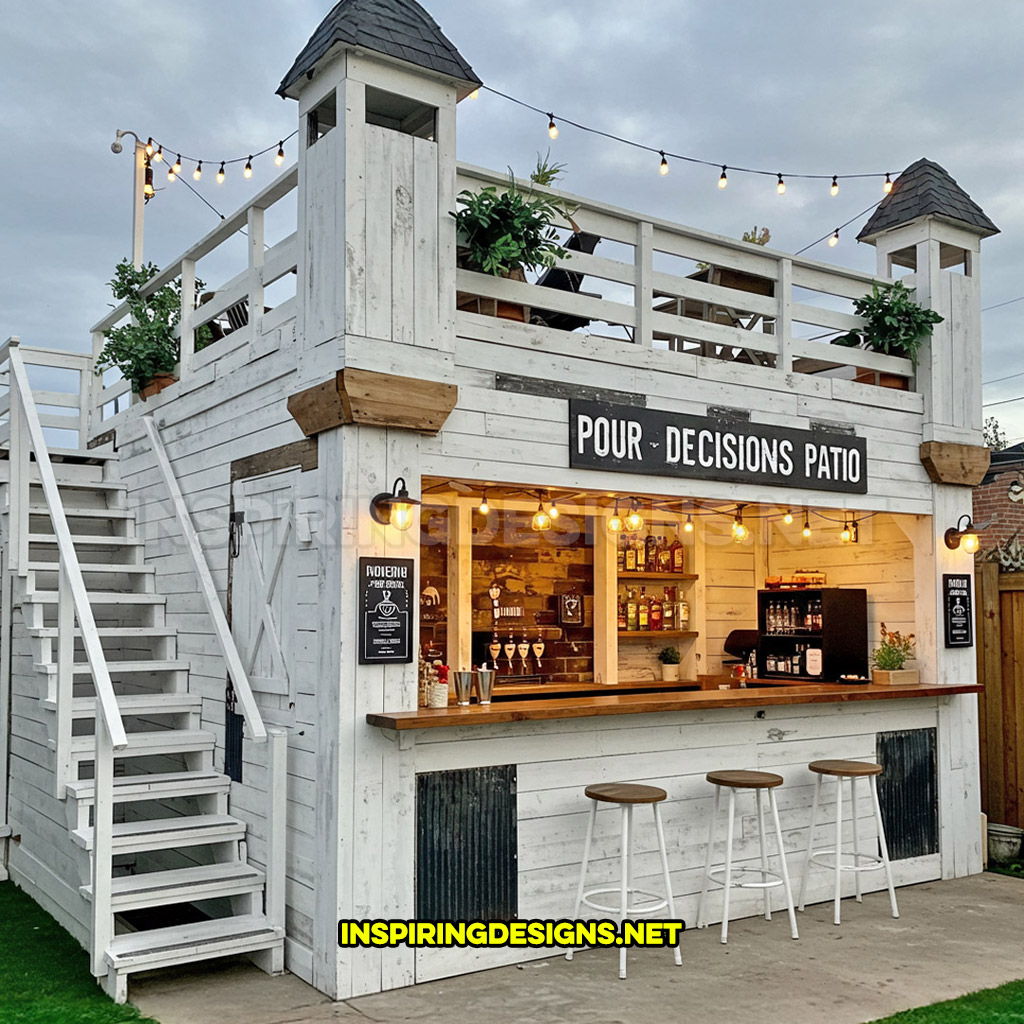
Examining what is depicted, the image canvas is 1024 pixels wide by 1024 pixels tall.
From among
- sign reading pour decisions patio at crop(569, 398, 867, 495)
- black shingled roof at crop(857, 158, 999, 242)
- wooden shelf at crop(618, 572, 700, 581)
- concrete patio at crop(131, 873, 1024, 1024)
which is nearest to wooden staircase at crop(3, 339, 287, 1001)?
concrete patio at crop(131, 873, 1024, 1024)

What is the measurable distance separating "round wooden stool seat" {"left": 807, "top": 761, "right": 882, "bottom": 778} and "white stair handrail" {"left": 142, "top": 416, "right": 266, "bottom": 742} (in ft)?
10.1

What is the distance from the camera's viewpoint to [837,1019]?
4332mm

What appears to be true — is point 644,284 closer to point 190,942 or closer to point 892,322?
point 892,322

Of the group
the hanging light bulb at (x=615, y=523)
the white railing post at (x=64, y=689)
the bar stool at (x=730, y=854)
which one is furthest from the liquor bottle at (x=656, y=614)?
the white railing post at (x=64, y=689)

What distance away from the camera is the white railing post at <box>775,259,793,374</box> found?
650cm

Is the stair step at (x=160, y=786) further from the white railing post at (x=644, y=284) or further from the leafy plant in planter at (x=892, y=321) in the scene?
the leafy plant in planter at (x=892, y=321)

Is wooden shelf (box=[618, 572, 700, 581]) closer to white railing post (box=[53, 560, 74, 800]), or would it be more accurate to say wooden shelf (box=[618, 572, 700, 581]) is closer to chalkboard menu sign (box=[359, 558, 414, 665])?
chalkboard menu sign (box=[359, 558, 414, 665])

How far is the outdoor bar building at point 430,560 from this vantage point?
4781 millimetres

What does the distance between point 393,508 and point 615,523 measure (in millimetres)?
3604

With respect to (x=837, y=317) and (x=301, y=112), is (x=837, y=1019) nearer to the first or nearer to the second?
(x=837, y=317)

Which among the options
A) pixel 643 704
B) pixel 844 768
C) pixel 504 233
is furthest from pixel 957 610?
pixel 504 233

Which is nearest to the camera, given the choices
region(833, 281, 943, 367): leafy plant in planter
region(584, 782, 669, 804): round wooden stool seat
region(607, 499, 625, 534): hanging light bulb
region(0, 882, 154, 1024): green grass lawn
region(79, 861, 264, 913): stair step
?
region(0, 882, 154, 1024): green grass lawn

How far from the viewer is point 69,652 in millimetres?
5336

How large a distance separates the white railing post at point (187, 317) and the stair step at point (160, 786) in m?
2.55
